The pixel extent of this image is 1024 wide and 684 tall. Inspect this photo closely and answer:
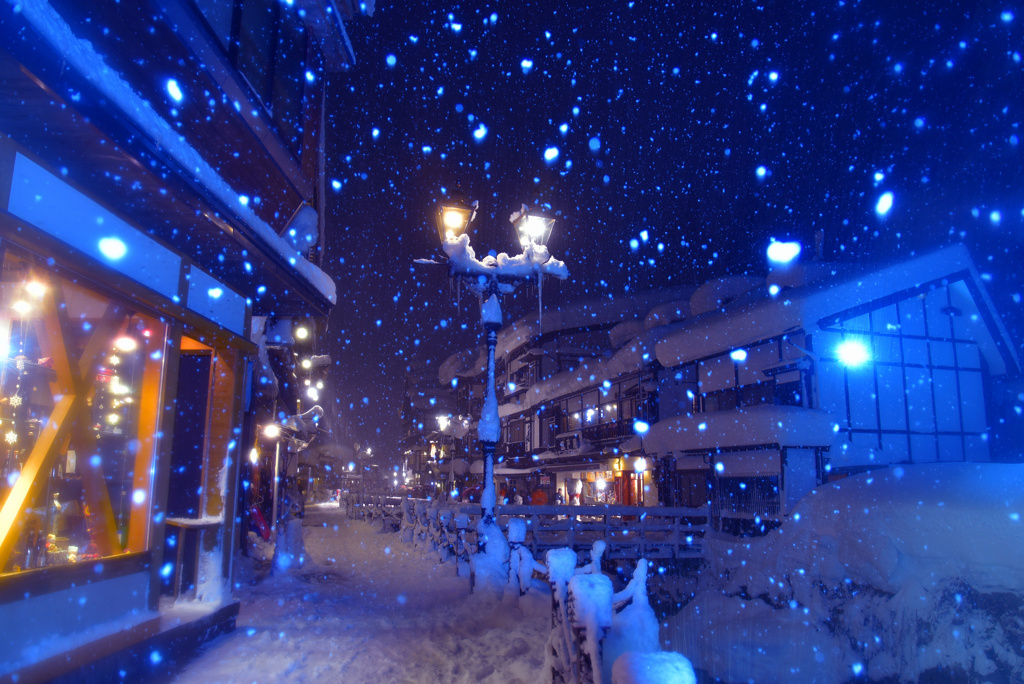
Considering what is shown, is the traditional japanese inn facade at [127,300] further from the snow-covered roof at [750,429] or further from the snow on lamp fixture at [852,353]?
the snow on lamp fixture at [852,353]

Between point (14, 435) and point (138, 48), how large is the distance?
377cm

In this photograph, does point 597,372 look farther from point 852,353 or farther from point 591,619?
point 591,619

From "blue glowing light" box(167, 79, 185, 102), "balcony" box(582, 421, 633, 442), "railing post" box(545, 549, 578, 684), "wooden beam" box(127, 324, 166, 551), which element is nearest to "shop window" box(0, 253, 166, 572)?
"wooden beam" box(127, 324, 166, 551)

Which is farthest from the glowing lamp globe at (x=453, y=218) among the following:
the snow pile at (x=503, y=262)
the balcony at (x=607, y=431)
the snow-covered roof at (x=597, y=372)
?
the balcony at (x=607, y=431)

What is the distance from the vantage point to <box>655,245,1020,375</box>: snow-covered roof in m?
17.1

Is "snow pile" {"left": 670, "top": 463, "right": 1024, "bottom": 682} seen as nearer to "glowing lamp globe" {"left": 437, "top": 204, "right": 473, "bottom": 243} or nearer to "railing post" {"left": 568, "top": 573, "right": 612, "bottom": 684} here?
"railing post" {"left": 568, "top": 573, "right": 612, "bottom": 684}

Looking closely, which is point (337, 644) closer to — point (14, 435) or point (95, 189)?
point (14, 435)

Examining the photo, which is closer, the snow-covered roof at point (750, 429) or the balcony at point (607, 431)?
the snow-covered roof at point (750, 429)

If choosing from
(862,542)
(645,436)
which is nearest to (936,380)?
(645,436)

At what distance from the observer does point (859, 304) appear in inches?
682

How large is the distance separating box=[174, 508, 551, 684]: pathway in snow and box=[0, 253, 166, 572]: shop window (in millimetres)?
1707

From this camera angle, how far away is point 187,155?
180 inches

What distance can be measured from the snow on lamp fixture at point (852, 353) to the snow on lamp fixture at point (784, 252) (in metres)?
4.95

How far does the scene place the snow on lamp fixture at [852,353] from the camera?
58.2 feet
